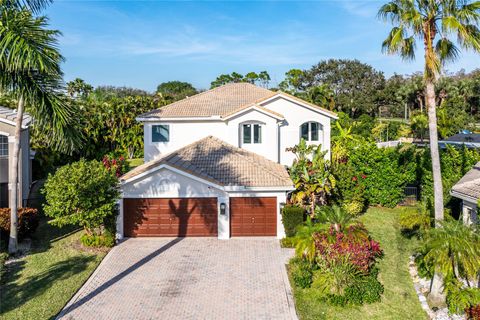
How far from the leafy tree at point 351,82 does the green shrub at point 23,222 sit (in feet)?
205

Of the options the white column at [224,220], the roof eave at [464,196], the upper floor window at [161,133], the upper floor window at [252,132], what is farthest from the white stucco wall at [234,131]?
the roof eave at [464,196]

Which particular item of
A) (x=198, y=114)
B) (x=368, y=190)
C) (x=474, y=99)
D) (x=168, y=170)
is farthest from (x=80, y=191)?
(x=474, y=99)

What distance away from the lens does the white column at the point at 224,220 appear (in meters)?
22.4

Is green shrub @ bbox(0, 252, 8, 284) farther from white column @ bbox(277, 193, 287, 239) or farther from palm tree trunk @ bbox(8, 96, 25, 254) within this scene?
white column @ bbox(277, 193, 287, 239)

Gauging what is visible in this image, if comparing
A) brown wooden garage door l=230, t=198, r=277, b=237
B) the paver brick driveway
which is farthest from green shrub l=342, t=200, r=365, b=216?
the paver brick driveway

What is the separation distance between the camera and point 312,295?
15.8m

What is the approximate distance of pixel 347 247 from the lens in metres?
16.1

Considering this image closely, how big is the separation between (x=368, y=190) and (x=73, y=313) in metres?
19.6

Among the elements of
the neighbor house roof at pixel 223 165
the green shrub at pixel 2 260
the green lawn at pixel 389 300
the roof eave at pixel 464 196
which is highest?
the neighbor house roof at pixel 223 165

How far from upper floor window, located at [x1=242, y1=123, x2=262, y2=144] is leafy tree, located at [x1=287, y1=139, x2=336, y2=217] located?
4372 millimetres

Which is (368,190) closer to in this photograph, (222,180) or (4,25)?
(222,180)

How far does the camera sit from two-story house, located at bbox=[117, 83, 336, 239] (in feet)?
73.3

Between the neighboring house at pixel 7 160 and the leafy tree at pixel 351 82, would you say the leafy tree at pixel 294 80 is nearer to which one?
the leafy tree at pixel 351 82

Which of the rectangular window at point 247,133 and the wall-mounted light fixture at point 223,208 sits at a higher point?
the rectangular window at point 247,133
